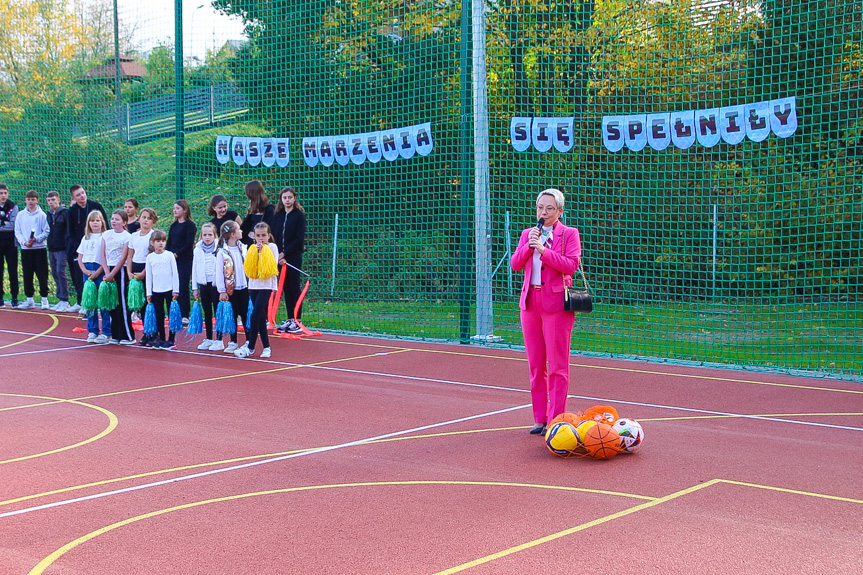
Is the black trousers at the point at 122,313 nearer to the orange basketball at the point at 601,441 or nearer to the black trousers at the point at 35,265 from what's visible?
the black trousers at the point at 35,265

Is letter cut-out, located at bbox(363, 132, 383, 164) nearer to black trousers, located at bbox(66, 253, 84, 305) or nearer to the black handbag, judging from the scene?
black trousers, located at bbox(66, 253, 84, 305)

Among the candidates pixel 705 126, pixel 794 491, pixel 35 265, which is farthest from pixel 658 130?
pixel 35 265

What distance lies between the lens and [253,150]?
602 inches

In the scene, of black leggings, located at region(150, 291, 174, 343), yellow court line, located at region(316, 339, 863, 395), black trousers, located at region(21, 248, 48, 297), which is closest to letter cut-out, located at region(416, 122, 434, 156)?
yellow court line, located at region(316, 339, 863, 395)

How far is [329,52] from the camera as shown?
16.0m

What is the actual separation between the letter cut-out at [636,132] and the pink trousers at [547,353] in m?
5.55

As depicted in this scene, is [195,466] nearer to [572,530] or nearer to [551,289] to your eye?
[572,530]

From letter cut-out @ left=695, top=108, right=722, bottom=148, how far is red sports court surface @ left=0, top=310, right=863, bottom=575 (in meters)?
2.92

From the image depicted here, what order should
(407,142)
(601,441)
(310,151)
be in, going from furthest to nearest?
(310,151) → (407,142) → (601,441)

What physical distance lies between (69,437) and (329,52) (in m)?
10.7

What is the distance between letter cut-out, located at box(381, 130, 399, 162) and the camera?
13570mm

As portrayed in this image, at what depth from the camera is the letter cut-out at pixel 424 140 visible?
13000mm

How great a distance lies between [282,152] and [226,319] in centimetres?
497

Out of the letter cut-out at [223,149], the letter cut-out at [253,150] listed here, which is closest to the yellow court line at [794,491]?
the letter cut-out at [253,150]
